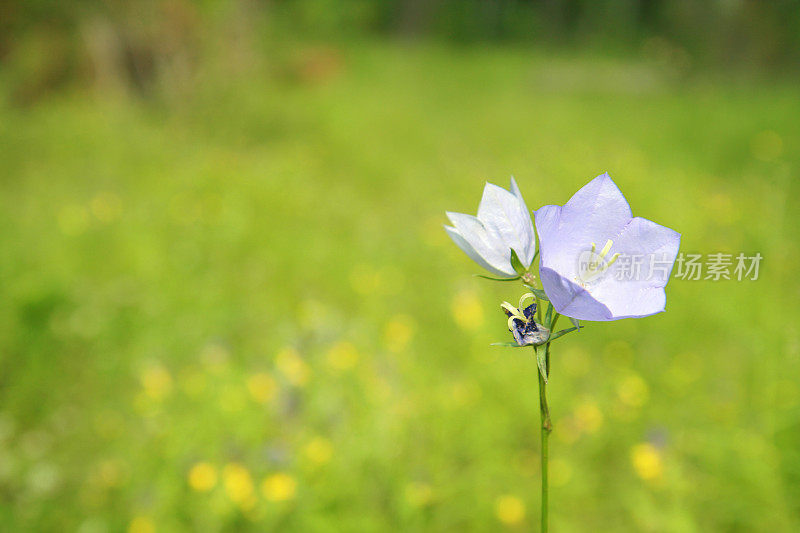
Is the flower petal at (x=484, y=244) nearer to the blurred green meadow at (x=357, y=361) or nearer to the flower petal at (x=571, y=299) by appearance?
the flower petal at (x=571, y=299)

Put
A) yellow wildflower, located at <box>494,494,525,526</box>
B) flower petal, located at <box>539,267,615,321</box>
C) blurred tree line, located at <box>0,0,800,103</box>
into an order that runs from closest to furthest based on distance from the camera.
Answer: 1. flower petal, located at <box>539,267,615,321</box>
2. yellow wildflower, located at <box>494,494,525,526</box>
3. blurred tree line, located at <box>0,0,800,103</box>

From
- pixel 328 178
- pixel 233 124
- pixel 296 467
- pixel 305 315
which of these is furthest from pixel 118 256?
pixel 233 124

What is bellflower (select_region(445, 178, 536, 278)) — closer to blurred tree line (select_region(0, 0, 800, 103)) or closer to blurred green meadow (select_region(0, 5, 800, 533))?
blurred green meadow (select_region(0, 5, 800, 533))

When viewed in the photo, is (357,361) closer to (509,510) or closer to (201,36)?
(509,510)

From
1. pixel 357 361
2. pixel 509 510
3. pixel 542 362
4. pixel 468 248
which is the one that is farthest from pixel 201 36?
pixel 542 362

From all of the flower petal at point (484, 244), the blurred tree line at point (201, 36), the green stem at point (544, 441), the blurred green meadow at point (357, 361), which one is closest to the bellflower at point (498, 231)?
the flower petal at point (484, 244)

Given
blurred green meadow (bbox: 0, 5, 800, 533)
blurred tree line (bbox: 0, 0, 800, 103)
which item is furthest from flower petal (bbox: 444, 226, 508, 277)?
blurred tree line (bbox: 0, 0, 800, 103)

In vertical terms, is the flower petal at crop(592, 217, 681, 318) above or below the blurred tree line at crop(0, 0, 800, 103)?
below
